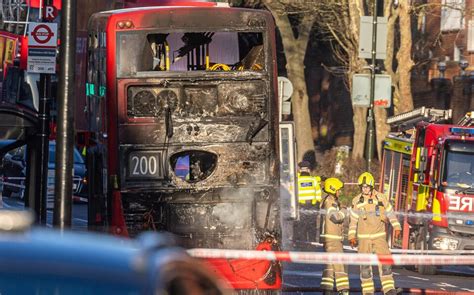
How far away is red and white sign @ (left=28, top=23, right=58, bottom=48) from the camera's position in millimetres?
17562

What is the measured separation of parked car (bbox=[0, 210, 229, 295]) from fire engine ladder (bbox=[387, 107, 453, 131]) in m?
21.0

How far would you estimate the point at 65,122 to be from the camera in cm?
1075

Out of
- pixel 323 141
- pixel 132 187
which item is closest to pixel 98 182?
pixel 132 187

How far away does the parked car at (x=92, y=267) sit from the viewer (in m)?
3.37

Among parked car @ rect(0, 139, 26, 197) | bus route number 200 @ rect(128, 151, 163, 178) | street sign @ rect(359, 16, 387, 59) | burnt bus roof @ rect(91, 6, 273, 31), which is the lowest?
parked car @ rect(0, 139, 26, 197)

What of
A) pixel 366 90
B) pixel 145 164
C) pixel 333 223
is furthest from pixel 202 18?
pixel 366 90

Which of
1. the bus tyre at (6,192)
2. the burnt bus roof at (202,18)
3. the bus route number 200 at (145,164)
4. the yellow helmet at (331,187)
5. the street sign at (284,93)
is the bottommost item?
the bus tyre at (6,192)

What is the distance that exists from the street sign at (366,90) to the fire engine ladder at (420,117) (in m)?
3.90

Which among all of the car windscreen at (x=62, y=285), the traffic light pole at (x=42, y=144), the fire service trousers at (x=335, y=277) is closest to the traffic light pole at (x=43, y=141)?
the traffic light pole at (x=42, y=144)

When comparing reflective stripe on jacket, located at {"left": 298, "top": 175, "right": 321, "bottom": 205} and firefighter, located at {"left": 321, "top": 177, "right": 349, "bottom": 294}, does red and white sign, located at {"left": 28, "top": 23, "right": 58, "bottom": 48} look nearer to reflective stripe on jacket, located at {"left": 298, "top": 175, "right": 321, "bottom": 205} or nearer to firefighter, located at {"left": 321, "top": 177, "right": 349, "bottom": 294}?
firefighter, located at {"left": 321, "top": 177, "right": 349, "bottom": 294}

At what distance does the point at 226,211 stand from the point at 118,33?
2391 millimetres

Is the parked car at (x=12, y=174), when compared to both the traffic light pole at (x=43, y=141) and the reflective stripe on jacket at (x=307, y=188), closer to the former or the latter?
the reflective stripe on jacket at (x=307, y=188)

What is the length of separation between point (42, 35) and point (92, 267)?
47.8ft

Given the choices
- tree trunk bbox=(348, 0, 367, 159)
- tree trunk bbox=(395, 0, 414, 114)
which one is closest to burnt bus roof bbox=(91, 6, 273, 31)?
tree trunk bbox=(395, 0, 414, 114)
